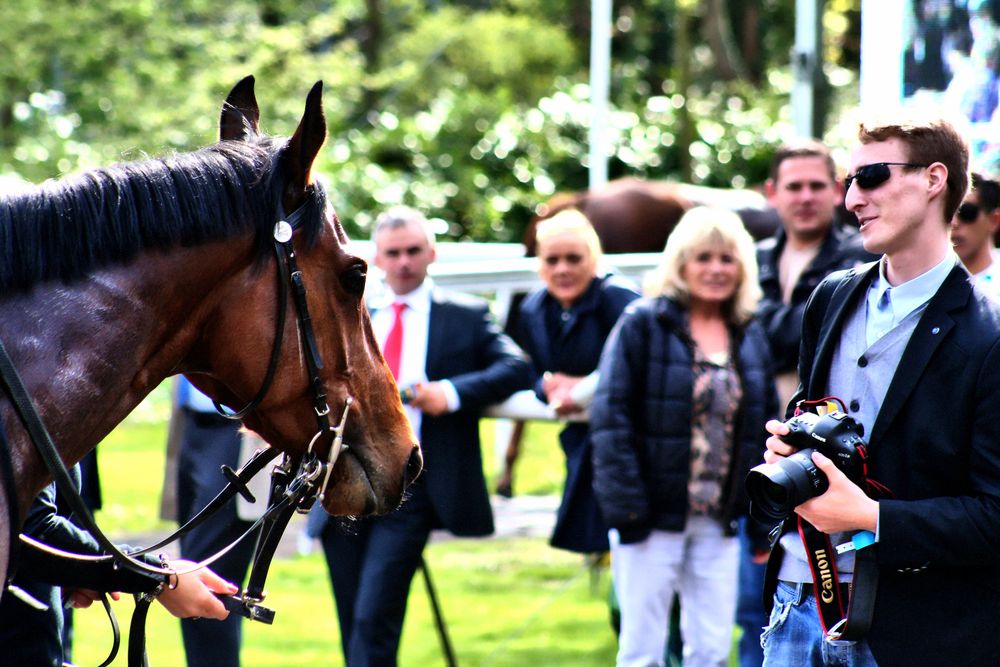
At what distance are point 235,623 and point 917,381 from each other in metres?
3.26

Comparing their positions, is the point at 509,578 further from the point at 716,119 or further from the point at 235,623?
the point at 716,119

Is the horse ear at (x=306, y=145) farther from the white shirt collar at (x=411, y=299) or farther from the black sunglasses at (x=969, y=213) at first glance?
the black sunglasses at (x=969, y=213)

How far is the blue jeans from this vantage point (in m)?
Result: 2.87

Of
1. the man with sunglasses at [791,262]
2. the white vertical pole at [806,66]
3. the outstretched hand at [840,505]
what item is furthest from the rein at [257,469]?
the white vertical pole at [806,66]

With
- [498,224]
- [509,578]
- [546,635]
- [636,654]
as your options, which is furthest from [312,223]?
[498,224]

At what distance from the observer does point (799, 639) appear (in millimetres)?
2971

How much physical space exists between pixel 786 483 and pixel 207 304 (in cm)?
122

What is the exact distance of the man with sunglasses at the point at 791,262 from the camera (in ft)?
17.8

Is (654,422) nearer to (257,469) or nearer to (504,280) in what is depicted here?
(257,469)

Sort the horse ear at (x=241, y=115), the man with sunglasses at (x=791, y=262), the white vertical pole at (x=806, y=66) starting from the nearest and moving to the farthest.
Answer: the horse ear at (x=241, y=115) → the man with sunglasses at (x=791, y=262) → the white vertical pole at (x=806, y=66)

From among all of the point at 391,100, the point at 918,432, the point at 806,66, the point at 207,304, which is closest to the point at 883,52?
the point at 918,432

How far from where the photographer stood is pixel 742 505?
4.95m

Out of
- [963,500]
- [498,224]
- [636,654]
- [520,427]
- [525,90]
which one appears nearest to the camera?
[963,500]

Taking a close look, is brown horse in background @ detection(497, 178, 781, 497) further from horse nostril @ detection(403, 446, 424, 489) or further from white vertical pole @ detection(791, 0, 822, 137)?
horse nostril @ detection(403, 446, 424, 489)
